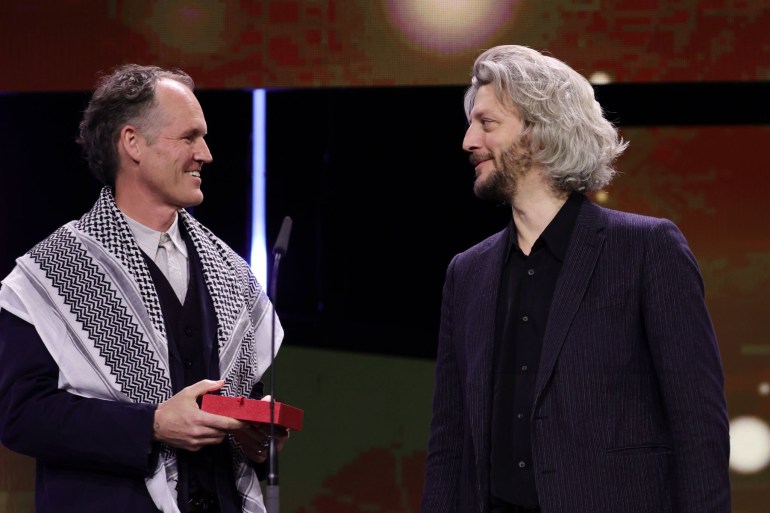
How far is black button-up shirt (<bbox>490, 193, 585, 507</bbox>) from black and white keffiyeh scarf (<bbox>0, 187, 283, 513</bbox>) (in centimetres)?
65

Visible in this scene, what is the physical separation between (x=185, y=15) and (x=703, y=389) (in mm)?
2685

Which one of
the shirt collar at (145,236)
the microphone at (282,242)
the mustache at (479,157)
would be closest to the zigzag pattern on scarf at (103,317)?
the shirt collar at (145,236)

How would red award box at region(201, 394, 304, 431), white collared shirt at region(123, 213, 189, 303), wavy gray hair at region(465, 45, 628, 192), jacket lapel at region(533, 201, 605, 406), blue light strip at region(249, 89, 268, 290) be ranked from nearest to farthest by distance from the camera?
1. jacket lapel at region(533, 201, 605, 406)
2. red award box at region(201, 394, 304, 431)
3. wavy gray hair at region(465, 45, 628, 192)
4. white collared shirt at region(123, 213, 189, 303)
5. blue light strip at region(249, 89, 268, 290)

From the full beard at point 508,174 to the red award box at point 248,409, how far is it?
62 cm

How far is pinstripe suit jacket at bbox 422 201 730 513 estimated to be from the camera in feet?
6.18

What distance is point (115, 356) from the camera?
2.22 meters

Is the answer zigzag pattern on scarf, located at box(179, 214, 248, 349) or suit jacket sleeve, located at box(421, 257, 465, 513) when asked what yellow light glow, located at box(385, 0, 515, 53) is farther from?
suit jacket sleeve, located at box(421, 257, 465, 513)

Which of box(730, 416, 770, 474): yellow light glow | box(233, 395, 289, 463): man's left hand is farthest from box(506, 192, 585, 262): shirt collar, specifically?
box(730, 416, 770, 474): yellow light glow

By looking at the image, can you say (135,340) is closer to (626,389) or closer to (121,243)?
(121,243)

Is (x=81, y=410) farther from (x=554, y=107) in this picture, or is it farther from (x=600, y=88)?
(x=600, y=88)

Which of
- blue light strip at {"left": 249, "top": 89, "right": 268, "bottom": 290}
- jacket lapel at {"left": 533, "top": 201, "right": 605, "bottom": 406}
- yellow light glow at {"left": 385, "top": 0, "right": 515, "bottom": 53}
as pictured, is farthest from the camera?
blue light strip at {"left": 249, "top": 89, "right": 268, "bottom": 290}

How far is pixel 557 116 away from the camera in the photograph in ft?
7.22

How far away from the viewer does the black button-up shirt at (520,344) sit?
1.97 metres

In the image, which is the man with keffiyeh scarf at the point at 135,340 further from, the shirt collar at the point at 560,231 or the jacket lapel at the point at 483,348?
the shirt collar at the point at 560,231
